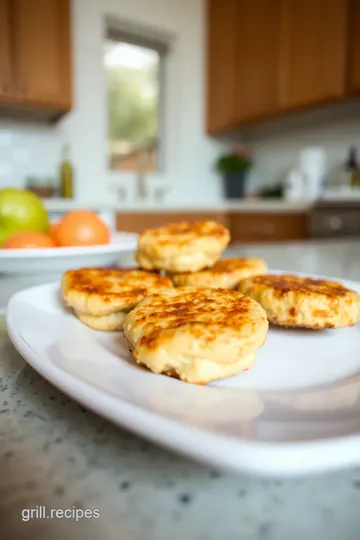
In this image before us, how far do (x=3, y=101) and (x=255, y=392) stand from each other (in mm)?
3433

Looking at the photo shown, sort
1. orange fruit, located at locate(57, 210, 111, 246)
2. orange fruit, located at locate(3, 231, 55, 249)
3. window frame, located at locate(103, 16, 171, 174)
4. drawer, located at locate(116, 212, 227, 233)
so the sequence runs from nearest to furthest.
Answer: orange fruit, located at locate(3, 231, 55, 249) → orange fruit, located at locate(57, 210, 111, 246) → drawer, located at locate(116, 212, 227, 233) → window frame, located at locate(103, 16, 171, 174)

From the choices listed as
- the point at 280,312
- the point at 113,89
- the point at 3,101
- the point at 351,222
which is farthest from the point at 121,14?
the point at 280,312

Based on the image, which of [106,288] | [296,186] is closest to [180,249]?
[106,288]

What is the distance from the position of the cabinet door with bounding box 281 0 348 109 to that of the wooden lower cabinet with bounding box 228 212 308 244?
946mm

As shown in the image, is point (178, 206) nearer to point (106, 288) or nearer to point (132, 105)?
point (132, 105)

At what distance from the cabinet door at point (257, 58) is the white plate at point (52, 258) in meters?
3.47

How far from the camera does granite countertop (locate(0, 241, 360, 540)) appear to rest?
0.23 metres

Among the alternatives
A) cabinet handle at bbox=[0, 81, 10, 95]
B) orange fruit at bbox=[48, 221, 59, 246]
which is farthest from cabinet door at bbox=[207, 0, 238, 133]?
orange fruit at bbox=[48, 221, 59, 246]

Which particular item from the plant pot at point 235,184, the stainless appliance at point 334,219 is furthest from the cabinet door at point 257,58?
the stainless appliance at point 334,219

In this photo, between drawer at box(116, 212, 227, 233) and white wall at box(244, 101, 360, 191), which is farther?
white wall at box(244, 101, 360, 191)

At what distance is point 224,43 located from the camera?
14.6 feet

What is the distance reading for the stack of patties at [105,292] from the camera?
52 cm

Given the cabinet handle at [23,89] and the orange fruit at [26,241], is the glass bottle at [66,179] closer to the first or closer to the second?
the cabinet handle at [23,89]

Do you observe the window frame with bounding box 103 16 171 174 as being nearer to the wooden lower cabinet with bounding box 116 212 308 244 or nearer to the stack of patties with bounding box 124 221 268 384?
the wooden lower cabinet with bounding box 116 212 308 244
